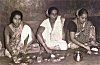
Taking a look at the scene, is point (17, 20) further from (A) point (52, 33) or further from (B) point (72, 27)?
(B) point (72, 27)

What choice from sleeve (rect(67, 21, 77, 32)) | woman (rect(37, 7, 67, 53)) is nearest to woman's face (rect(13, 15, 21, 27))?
woman (rect(37, 7, 67, 53))

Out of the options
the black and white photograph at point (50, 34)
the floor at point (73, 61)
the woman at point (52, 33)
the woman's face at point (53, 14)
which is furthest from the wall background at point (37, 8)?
the floor at point (73, 61)

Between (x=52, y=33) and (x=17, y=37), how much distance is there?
0.54 meters

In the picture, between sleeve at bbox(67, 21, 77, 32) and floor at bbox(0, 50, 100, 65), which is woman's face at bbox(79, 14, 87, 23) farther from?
floor at bbox(0, 50, 100, 65)

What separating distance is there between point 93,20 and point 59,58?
1177 mm

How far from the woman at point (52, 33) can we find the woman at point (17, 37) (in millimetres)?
186

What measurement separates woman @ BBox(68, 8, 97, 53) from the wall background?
461 millimetres

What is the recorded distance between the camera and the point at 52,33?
162 inches

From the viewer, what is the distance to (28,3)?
4.46 m

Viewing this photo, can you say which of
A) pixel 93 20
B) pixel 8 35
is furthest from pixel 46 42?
pixel 93 20

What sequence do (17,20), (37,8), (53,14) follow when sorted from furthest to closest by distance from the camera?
(37,8) < (53,14) < (17,20)

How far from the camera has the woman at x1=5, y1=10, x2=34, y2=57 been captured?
386 cm

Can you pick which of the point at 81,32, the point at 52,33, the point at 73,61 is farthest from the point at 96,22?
the point at 73,61

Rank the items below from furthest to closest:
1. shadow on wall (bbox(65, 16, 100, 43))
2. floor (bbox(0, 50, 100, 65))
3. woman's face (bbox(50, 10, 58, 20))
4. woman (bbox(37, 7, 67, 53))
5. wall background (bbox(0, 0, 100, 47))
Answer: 1. shadow on wall (bbox(65, 16, 100, 43))
2. wall background (bbox(0, 0, 100, 47))
3. woman (bbox(37, 7, 67, 53))
4. woman's face (bbox(50, 10, 58, 20))
5. floor (bbox(0, 50, 100, 65))
